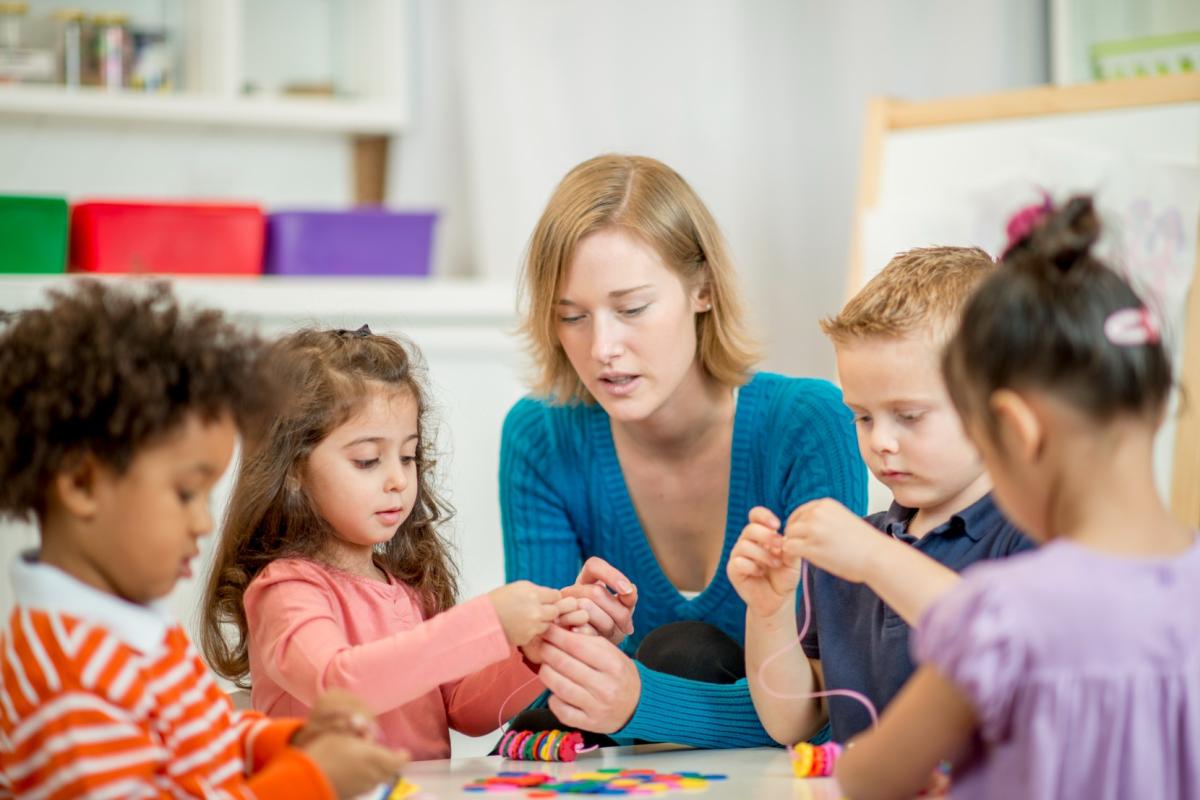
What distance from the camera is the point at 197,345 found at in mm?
927

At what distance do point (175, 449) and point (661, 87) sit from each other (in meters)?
2.19

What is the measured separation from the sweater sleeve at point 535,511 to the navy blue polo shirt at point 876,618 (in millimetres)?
439

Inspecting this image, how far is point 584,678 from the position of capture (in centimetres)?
130

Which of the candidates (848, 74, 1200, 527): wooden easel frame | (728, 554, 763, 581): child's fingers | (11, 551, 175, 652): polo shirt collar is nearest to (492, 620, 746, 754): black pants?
(728, 554, 763, 581): child's fingers

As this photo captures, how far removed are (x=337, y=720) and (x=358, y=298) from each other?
5.62 ft

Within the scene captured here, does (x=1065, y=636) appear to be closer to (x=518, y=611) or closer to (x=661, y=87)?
(x=518, y=611)

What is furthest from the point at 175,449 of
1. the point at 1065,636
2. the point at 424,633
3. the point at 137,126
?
the point at 137,126

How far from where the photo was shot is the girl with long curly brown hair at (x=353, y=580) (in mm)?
1200

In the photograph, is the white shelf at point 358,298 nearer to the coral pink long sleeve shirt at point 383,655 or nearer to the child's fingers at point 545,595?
the coral pink long sleeve shirt at point 383,655

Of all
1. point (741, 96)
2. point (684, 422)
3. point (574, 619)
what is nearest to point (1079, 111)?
point (741, 96)

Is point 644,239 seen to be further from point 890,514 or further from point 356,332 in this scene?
point 890,514

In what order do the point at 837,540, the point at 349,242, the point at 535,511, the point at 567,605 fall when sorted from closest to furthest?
1. the point at 837,540
2. the point at 567,605
3. the point at 535,511
4. the point at 349,242

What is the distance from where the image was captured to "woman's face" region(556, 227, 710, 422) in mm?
1552

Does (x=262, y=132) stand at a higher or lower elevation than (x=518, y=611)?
higher
